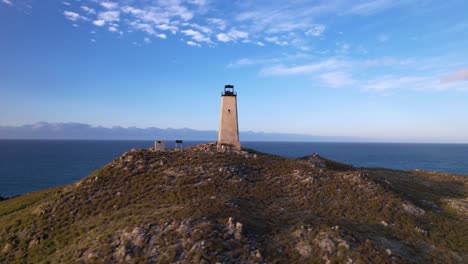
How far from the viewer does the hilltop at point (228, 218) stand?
24.8 meters

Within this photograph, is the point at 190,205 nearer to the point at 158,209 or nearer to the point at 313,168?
the point at 158,209

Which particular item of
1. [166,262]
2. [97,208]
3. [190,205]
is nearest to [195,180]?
[190,205]

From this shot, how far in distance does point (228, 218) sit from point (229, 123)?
89.7ft

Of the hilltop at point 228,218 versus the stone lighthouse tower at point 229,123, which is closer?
the hilltop at point 228,218

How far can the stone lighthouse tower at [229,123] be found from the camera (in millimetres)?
53781

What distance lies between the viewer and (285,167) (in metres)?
44.2

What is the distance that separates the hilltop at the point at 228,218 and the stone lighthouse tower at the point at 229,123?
8.07m

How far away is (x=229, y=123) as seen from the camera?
2125 inches

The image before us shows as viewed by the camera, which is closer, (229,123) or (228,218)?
(228,218)

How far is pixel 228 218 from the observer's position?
1115 inches

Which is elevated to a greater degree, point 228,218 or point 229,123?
point 229,123

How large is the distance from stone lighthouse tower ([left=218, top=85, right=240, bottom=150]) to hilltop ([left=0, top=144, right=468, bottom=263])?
8.07 m

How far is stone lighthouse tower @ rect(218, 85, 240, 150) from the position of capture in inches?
2117

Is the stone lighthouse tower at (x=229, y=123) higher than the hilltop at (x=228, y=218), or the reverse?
the stone lighthouse tower at (x=229, y=123)
